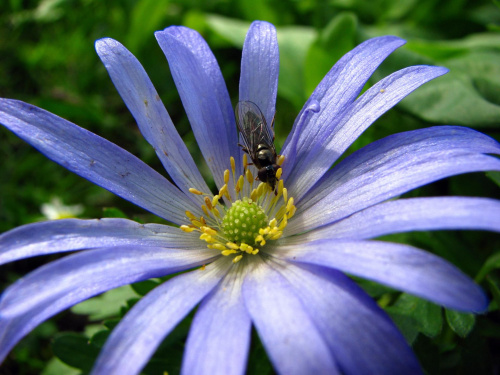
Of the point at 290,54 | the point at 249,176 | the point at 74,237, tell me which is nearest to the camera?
the point at 74,237

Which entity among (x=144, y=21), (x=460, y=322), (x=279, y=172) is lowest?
(x=460, y=322)

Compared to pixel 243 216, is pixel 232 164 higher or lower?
higher

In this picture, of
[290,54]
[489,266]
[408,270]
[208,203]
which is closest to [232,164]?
[208,203]

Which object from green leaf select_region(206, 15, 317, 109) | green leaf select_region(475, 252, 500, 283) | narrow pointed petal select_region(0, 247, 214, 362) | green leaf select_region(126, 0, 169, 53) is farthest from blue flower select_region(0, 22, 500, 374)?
green leaf select_region(126, 0, 169, 53)

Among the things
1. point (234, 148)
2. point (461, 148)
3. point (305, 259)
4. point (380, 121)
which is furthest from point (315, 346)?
point (380, 121)

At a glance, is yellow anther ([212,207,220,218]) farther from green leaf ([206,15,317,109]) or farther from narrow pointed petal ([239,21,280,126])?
green leaf ([206,15,317,109])

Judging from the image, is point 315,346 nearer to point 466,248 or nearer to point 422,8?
point 466,248

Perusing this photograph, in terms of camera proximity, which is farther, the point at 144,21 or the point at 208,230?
the point at 144,21

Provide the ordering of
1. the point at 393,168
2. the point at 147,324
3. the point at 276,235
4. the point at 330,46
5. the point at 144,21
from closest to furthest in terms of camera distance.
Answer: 1. the point at 147,324
2. the point at 393,168
3. the point at 276,235
4. the point at 330,46
5. the point at 144,21

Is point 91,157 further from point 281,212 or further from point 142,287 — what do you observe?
point 281,212
